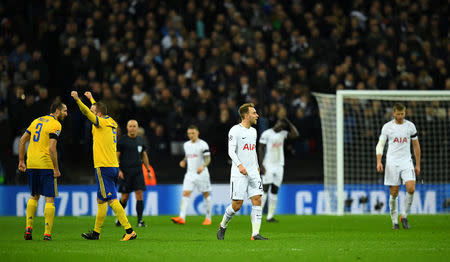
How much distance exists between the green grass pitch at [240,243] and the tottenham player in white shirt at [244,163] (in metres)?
0.55

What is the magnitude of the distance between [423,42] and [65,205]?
10.9 metres

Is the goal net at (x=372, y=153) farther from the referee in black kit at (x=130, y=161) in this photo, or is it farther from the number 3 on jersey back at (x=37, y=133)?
the number 3 on jersey back at (x=37, y=133)

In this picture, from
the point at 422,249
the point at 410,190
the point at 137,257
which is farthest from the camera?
the point at 410,190

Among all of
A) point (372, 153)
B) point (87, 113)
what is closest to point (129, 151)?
point (87, 113)

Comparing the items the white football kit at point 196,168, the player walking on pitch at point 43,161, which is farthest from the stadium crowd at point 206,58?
the player walking on pitch at point 43,161

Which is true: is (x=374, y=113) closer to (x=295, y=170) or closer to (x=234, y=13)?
(x=295, y=170)

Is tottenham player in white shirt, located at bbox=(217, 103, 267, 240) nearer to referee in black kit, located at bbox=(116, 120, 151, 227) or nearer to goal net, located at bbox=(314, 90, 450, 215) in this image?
referee in black kit, located at bbox=(116, 120, 151, 227)

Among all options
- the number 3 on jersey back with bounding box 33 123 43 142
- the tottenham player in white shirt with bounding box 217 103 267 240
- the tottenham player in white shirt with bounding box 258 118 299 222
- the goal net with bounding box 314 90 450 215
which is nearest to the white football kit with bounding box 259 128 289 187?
the tottenham player in white shirt with bounding box 258 118 299 222

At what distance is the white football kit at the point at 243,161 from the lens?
387 inches

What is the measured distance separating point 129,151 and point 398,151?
16.1 ft

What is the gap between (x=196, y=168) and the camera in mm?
14352

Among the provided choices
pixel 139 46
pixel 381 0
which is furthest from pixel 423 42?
pixel 139 46

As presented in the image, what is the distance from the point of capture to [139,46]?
19312 mm

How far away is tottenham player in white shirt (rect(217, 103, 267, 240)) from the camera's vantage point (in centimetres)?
981
